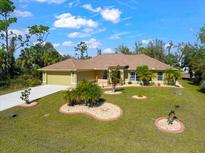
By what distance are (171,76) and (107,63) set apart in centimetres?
1032

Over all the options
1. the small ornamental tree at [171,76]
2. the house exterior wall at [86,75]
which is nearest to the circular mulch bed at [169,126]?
the small ornamental tree at [171,76]

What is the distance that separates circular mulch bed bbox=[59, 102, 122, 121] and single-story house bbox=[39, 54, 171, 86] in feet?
38.4

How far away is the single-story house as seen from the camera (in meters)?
28.2

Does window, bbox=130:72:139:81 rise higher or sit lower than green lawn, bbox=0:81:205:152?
higher

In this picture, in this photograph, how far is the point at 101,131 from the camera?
1195 cm

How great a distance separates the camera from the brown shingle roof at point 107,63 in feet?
94.2

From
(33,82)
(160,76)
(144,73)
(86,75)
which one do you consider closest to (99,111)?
(144,73)

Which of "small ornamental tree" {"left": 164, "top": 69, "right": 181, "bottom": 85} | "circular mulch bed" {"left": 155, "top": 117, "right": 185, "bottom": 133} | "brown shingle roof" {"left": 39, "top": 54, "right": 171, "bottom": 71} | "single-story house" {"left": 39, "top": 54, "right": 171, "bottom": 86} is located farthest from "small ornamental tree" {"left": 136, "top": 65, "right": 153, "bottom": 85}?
"circular mulch bed" {"left": 155, "top": 117, "right": 185, "bottom": 133}

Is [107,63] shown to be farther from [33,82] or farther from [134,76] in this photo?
[33,82]

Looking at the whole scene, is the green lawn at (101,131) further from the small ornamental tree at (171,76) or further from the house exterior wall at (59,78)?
the house exterior wall at (59,78)

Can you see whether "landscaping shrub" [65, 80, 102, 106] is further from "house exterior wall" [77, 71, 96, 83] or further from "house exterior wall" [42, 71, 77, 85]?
"house exterior wall" [77, 71, 96, 83]

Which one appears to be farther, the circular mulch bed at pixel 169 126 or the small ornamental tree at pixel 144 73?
the small ornamental tree at pixel 144 73

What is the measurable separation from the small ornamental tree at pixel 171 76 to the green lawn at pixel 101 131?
953 cm

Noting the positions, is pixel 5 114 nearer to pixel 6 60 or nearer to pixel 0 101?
pixel 0 101
